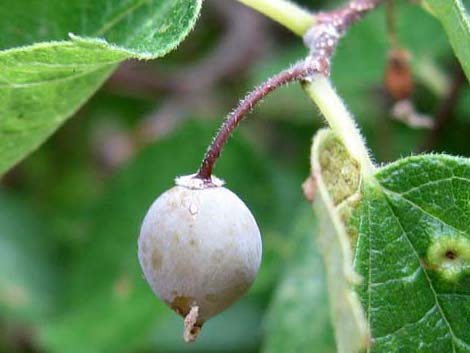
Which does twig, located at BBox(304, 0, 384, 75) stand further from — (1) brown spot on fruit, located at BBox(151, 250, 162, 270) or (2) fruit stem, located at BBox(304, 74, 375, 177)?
(1) brown spot on fruit, located at BBox(151, 250, 162, 270)

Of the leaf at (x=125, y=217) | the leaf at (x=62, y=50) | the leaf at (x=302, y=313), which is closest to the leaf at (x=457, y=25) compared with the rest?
the leaf at (x=62, y=50)

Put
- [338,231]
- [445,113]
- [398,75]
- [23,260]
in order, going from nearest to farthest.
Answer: [338,231] < [398,75] < [445,113] < [23,260]

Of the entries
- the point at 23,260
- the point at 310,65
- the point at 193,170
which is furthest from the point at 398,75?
the point at 23,260

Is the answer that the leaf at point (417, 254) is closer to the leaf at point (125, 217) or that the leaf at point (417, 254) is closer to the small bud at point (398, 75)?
the small bud at point (398, 75)

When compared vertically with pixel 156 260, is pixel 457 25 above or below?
above

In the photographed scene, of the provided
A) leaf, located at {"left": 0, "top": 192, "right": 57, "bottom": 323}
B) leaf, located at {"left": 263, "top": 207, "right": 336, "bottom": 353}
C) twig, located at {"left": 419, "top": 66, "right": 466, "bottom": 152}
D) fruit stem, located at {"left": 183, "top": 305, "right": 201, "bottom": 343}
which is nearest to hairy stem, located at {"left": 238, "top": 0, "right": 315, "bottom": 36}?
fruit stem, located at {"left": 183, "top": 305, "right": 201, "bottom": 343}

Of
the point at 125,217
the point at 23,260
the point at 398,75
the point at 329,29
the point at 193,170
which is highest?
the point at 329,29

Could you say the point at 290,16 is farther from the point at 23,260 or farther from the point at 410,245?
the point at 23,260

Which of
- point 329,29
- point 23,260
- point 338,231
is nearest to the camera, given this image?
point 338,231
